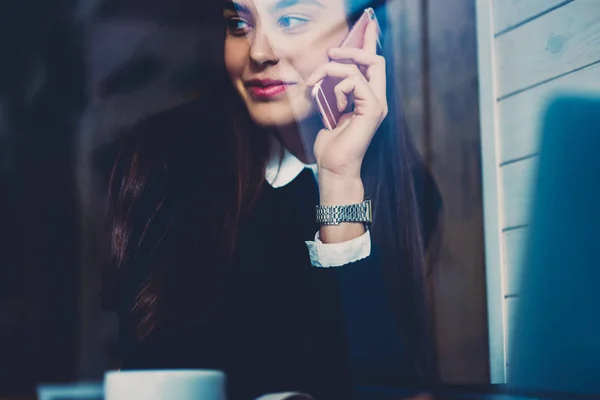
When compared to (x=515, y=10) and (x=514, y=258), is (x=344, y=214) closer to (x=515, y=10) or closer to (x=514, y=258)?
(x=514, y=258)

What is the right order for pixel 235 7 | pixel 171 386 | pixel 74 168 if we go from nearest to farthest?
pixel 171 386 → pixel 74 168 → pixel 235 7

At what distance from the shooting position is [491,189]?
1.29m

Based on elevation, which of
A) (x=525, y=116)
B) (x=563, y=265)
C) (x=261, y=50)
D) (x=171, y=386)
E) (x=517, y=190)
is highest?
(x=261, y=50)

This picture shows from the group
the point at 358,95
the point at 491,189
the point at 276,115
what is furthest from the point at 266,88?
the point at 491,189

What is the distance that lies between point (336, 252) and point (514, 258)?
293 mm

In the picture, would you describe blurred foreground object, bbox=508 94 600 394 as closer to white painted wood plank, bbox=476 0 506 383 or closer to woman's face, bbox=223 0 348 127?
white painted wood plank, bbox=476 0 506 383

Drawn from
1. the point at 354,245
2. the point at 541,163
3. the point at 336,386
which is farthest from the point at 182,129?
the point at 541,163

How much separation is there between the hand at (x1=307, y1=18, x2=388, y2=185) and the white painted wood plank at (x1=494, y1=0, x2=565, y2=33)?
0.71 feet

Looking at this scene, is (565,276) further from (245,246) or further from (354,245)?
(245,246)

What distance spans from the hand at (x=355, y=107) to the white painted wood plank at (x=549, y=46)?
0.21 m

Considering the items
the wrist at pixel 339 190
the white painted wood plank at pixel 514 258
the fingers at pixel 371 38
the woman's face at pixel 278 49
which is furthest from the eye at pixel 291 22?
the white painted wood plank at pixel 514 258

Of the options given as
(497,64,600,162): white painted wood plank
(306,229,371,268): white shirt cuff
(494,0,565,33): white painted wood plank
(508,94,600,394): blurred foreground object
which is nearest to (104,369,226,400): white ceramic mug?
(306,229,371,268): white shirt cuff

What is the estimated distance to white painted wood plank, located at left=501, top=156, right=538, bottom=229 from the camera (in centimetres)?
127

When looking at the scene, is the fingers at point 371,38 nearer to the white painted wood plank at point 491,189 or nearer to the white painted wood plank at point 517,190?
the white painted wood plank at point 491,189
